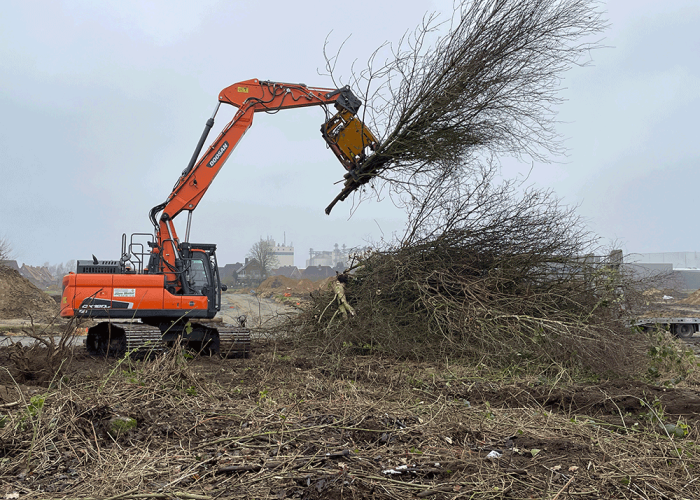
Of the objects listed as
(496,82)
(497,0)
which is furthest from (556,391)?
(497,0)

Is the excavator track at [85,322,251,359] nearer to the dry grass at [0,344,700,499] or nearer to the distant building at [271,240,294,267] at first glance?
the dry grass at [0,344,700,499]

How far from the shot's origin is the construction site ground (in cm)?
290

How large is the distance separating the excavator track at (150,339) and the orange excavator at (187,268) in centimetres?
2

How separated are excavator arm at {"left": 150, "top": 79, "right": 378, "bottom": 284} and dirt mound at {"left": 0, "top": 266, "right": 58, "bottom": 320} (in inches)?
509

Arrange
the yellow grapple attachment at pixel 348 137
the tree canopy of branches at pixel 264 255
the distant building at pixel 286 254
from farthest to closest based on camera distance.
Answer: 1. the distant building at pixel 286 254
2. the tree canopy of branches at pixel 264 255
3. the yellow grapple attachment at pixel 348 137

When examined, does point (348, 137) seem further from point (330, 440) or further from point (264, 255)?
point (264, 255)

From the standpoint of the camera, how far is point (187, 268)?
842cm

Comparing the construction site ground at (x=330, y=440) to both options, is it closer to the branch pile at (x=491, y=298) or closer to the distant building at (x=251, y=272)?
the branch pile at (x=491, y=298)

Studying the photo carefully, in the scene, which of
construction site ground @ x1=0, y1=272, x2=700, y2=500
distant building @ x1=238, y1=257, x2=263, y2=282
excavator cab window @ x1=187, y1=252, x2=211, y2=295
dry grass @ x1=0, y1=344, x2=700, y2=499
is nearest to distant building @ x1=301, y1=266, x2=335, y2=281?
distant building @ x1=238, y1=257, x2=263, y2=282

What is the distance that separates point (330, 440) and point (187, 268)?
5.61m

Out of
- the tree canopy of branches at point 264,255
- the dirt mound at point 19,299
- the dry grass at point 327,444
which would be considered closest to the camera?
the dry grass at point 327,444

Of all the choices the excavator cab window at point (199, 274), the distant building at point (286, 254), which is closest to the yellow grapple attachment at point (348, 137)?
the excavator cab window at point (199, 274)

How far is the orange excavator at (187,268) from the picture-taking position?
7.76 metres

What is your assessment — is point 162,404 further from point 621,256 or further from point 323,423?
point 621,256
